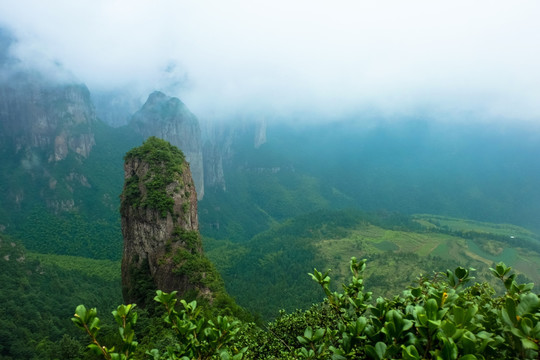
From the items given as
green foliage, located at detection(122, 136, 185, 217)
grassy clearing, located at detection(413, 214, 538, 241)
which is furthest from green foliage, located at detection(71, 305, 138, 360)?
grassy clearing, located at detection(413, 214, 538, 241)

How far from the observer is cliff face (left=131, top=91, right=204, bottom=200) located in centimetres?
10162

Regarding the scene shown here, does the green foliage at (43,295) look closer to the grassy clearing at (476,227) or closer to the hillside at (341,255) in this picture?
the hillside at (341,255)

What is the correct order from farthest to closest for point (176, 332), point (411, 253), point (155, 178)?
1. point (411, 253)
2. point (155, 178)
3. point (176, 332)

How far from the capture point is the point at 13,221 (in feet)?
230

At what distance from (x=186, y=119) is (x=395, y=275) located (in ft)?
269

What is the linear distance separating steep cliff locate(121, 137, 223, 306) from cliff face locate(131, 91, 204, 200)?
73330 mm

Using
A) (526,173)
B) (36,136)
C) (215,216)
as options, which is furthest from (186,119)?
(526,173)

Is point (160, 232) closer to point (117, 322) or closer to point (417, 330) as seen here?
point (117, 322)

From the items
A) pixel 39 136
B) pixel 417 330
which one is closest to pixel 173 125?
pixel 39 136

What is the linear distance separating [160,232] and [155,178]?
511cm

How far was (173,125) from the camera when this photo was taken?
10150 centimetres

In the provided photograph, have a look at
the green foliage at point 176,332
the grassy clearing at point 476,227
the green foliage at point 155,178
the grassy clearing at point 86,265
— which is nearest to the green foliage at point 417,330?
the green foliage at point 176,332

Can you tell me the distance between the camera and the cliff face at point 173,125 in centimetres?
10162

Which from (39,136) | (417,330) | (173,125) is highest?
(173,125)
